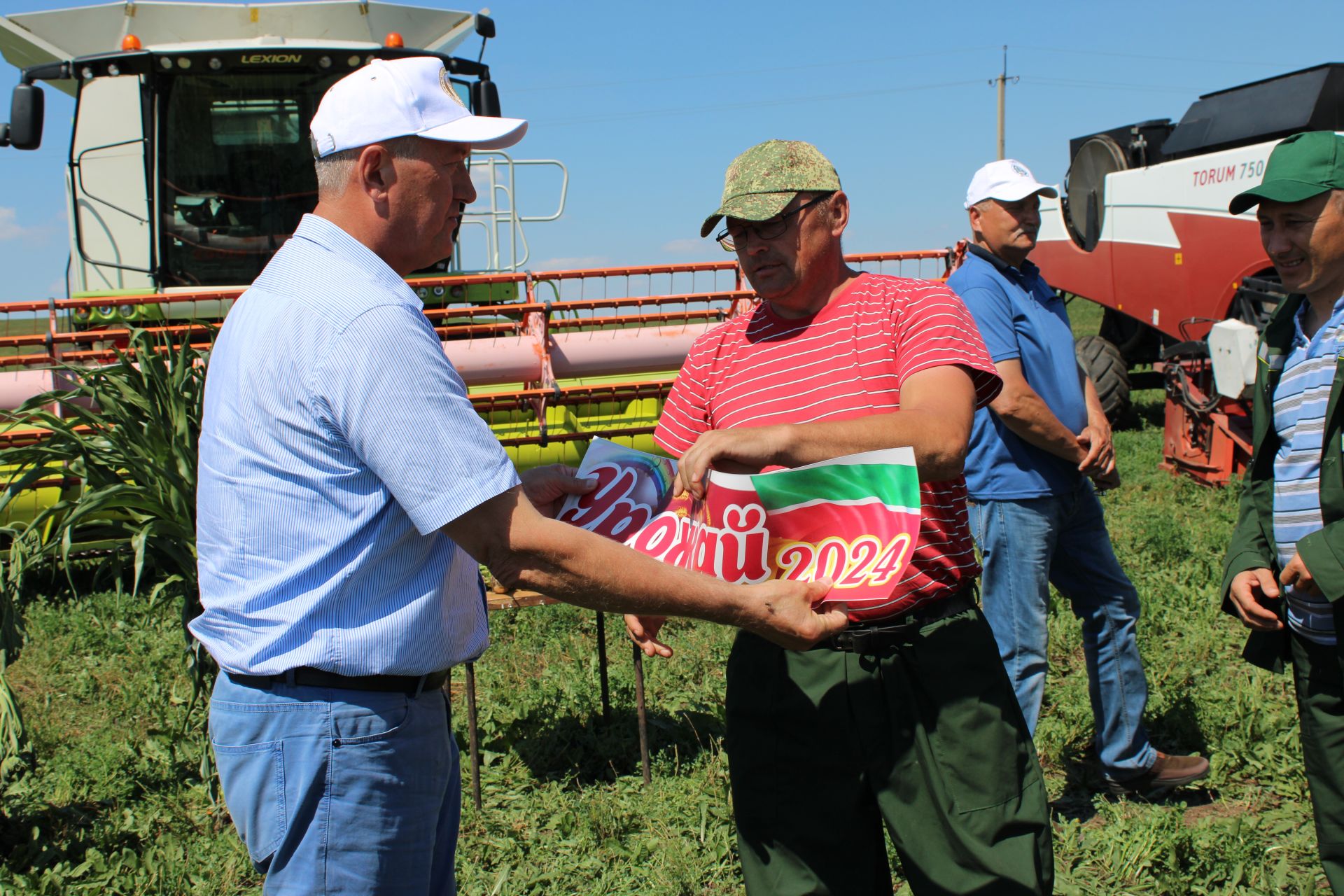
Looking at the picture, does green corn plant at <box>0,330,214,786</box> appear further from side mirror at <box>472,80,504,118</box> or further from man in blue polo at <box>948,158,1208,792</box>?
side mirror at <box>472,80,504,118</box>

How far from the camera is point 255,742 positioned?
6.10 feet

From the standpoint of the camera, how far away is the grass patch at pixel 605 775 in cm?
344

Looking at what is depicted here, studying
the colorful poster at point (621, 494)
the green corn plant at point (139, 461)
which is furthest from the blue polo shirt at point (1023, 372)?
the green corn plant at point (139, 461)

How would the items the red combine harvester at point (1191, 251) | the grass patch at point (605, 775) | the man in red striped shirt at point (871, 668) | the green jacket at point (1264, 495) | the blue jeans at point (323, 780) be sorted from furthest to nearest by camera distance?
the red combine harvester at point (1191, 251) < the grass patch at point (605, 775) < the green jacket at point (1264, 495) < the man in red striped shirt at point (871, 668) < the blue jeans at point (323, 780)

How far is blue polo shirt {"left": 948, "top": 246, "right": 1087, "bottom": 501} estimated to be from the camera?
11.3ft

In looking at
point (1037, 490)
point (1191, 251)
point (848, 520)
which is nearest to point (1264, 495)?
point (1037, 490)

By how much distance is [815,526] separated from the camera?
207 cm

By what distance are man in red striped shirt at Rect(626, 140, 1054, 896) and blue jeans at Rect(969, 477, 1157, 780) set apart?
1091 millimetres

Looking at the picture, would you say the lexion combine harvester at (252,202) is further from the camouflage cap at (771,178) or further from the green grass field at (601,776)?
the camouflage cap at (771,178)

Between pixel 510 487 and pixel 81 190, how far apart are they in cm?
669

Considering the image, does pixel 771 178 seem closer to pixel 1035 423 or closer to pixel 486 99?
pixel 1035 423

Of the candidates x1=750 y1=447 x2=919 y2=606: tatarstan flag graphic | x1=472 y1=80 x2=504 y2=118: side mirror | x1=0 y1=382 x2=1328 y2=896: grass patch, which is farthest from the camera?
x1=472 y1=80 x2=504 y2=118: side mirror

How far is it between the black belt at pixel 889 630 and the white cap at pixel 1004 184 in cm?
176

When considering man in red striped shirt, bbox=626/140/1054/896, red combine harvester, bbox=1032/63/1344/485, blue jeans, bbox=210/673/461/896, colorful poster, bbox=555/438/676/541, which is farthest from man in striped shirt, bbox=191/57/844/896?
red combine harvester, bbox=1032/63/1344/485
